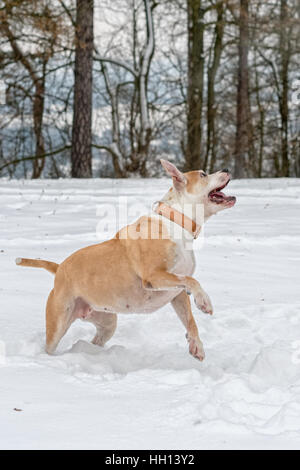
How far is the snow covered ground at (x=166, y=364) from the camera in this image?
7.54 feet

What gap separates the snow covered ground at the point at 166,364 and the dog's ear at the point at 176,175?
1088 mm

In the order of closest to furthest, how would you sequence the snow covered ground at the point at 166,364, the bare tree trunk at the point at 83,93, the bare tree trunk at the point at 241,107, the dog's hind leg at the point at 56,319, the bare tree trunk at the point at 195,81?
the snow covered ground at the point at 166,364 < the dog's hind leg at the point at 56,319 < the bare tree trunk at the point at 83,93 < the bare tree trunk at the point at 195,81 < the bare tree trunk at the point at 241,107

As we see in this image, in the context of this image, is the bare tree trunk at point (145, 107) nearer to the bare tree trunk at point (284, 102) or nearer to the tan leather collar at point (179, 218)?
the bare tree trunk at point (284, 102)

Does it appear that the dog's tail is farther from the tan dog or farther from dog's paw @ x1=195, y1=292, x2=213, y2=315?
dog's paw @ x1=195, y1=292, x2=213, y2=315

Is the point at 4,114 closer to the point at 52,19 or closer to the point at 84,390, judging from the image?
the point at 52,19

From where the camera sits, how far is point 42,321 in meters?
4.12

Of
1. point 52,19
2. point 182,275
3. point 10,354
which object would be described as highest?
point 52,19

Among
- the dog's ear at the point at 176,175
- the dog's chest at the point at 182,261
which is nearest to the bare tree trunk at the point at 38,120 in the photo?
the dog's ear at the point at 176,175

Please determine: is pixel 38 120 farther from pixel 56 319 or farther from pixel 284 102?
pixel 56 319

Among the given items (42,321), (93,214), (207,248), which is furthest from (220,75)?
(42,321)

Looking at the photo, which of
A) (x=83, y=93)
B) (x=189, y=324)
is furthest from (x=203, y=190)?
(x=83, y=93)

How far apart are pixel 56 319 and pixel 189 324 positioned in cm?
85

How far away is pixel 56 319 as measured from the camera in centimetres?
374

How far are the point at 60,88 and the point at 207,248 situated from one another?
588 inches
